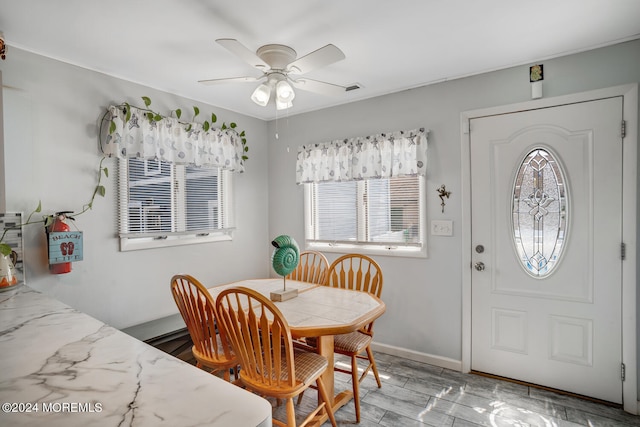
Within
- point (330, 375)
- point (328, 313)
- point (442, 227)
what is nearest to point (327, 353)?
point (330, 375)

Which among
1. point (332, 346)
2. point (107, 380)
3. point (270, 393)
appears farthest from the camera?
point (332, 346)

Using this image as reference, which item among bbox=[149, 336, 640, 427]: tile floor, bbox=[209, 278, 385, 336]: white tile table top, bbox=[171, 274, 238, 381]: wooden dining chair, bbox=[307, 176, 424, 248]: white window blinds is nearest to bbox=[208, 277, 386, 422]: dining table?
bbox=[209, 278, 385, 336]: white tile table top

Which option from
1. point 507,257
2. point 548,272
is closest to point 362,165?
point 507,257

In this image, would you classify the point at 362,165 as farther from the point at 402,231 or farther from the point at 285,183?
A: the point at 285,183

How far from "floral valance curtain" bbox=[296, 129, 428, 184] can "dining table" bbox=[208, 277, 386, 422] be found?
119cm

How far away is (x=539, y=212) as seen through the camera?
7.91ft

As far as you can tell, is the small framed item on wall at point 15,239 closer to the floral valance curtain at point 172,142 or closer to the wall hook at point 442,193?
the floral valance curtain at point 172,142

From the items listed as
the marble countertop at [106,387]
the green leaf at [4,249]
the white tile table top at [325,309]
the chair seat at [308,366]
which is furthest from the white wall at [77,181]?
the chair seat at [308,366]

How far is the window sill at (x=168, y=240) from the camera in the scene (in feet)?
8.64

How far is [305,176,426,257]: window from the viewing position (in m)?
2.95

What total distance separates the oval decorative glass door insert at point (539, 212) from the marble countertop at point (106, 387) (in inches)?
94.5

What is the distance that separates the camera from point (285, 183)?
3.77 m

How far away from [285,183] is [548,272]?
8.47ft

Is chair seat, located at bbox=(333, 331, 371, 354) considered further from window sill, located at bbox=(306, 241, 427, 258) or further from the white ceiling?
the white ceiling
